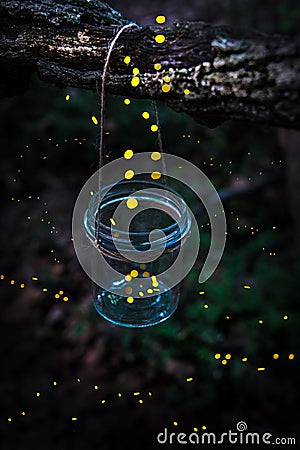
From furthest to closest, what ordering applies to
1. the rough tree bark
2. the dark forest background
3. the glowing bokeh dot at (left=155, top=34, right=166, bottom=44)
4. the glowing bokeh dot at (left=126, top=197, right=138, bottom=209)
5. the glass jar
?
1. the dark forest background
2. the glowing bokeh dot at (left=126, top=197, right=138, bottom=209)
3. the glass jar
4. the glowing bokeh dot at (left=155, top=34, right=166, bottom=44)
5. the rough tree bark

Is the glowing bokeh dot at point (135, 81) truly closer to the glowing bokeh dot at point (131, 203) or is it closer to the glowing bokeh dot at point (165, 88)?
the glowing bokeh dot at point (165, 88)

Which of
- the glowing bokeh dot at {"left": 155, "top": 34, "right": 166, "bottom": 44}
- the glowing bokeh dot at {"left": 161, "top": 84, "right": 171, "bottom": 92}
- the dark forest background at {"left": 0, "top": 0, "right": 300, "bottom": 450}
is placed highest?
the glowing bokeh dot at {"left": 155, "top": 34, "right": 166, "bottom": 44}

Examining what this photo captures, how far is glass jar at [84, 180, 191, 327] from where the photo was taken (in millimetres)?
1642

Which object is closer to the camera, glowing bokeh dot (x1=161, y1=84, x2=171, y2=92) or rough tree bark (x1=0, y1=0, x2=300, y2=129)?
rough tree bark (x1=0, y1=0, x2=300, y2=129)

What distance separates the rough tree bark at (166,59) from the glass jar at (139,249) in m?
0.42

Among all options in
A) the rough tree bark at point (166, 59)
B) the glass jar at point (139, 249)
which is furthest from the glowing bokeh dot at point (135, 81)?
the glass jar at point (139, 249)

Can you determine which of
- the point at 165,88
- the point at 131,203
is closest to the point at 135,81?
the point at 165,88

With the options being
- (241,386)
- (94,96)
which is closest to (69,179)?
(94,96)

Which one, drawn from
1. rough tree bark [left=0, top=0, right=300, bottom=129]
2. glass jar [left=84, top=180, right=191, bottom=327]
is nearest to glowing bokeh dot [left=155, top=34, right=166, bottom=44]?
rough tree bark [left=0, top=0, right=300, bottom=129]

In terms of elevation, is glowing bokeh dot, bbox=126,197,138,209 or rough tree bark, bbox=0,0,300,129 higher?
rough tree bark, bbox=0,0,300,129

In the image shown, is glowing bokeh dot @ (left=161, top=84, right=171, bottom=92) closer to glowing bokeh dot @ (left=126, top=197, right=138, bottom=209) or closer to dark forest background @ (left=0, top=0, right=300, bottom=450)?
glowing bokeh dot @ (left=126, top=197, right=138, bottom=209)

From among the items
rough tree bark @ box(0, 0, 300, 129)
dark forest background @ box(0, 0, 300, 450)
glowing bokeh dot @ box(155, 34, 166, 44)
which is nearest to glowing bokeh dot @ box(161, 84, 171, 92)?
rough tree bark @ box(0, 0, 300, 129)

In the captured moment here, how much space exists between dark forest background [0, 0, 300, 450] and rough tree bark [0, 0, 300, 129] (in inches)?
24.4

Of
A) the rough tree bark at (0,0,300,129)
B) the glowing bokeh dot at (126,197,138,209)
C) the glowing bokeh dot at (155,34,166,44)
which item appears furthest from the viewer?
the glowing bokeh dot at (126,197,138,209)
